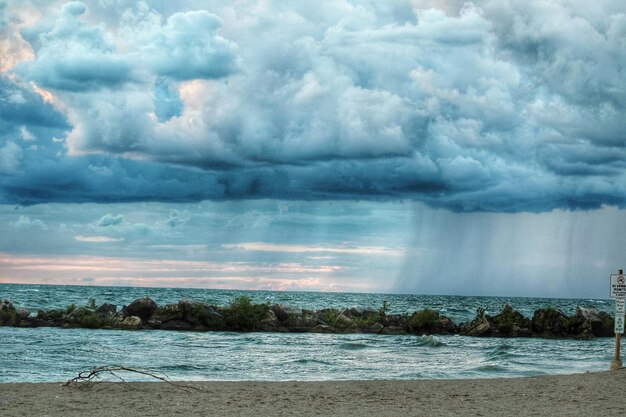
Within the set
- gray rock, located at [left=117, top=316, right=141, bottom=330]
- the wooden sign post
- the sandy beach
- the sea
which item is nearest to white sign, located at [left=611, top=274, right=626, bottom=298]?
the wooden sign post

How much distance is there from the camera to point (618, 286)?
81.8 feet

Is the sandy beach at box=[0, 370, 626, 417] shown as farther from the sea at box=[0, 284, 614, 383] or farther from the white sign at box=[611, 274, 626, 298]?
the white sign at box=[611, 274, 626, 298]

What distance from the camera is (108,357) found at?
27750 millimetres

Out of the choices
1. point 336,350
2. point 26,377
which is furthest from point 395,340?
point 26,377

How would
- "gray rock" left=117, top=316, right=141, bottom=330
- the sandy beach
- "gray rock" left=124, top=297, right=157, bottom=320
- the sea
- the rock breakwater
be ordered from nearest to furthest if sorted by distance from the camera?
the sandy beach → the sea → "gray rock" left=117, top=316, right=141, bottom=330 → the rock breakwater → "gray rock" left=124, top=297, right=157, bottom=320

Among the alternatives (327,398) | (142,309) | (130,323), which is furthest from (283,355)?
(142,309)

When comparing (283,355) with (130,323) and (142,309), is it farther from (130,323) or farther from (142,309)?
(142,309)

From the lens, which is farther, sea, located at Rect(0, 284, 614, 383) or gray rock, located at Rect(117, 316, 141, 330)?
gray rock, located at Rect(117, 316, 141, 330)

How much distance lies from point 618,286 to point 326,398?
41.2 feet

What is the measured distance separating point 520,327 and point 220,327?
17.4 metres

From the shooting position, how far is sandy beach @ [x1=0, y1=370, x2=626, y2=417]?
15602 millimetres

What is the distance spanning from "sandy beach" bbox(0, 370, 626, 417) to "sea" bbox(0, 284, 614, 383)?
348 centimetres

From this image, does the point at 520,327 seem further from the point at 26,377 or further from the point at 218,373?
the point at 26,377

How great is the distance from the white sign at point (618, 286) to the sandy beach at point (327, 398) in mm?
4609
